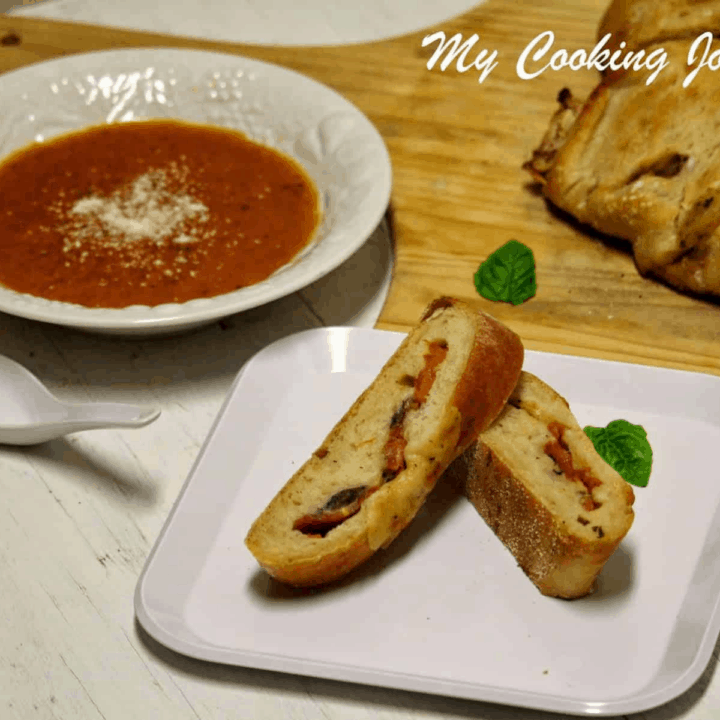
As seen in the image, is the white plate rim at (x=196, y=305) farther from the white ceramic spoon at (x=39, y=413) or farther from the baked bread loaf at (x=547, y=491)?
the baked bread loaf at (x=547, y=491)

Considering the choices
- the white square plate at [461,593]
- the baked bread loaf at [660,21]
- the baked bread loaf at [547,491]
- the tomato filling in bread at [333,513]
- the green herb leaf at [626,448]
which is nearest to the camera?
the white square plate at [461,593]

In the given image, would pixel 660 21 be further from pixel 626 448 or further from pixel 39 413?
pixel 39 413

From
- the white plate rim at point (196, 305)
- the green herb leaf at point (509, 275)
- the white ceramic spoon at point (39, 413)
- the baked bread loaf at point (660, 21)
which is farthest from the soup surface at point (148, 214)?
the baked bread loaf at point (660, 21)

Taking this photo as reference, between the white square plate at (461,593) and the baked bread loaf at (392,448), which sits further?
the baked bread loaf at (392,448)

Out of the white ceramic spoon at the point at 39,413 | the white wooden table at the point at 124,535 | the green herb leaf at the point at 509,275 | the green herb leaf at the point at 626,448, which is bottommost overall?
the white wooden table at the point at 124,535

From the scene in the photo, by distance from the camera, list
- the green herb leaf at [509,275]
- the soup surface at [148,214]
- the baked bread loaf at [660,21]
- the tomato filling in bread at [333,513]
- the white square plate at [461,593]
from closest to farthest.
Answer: the white square plate at [461,593] → the tomato filling in bread at [333,513] → the soup surface at [148,214] → the green herb leaf at [509,275] → the baked bread loaf at [660,21]

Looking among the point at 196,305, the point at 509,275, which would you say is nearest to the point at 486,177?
the point at 509,275

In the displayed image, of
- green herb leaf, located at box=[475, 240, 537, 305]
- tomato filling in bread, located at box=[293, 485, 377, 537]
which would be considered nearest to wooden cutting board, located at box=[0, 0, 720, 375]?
green herb leaf, located at box=[475, 240, 537, 305]

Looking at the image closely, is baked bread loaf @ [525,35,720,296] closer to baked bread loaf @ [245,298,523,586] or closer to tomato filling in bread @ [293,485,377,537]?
baked bread loaf @ [245,298,523,586]

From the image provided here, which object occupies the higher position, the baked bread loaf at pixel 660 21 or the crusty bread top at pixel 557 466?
the baked bread loaf at pixel 660 21
